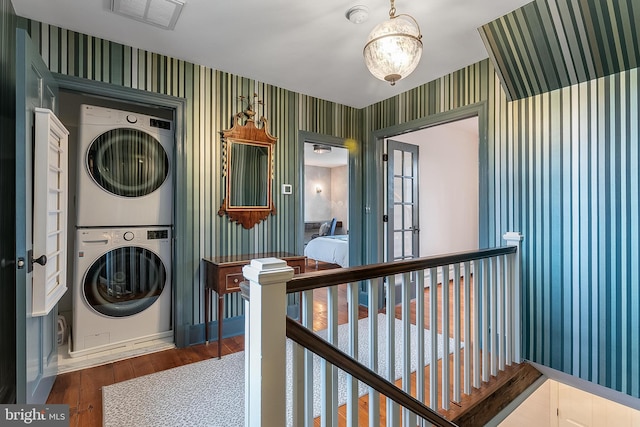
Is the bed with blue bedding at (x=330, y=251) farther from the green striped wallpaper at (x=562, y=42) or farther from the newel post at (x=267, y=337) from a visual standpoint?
the newel post at (x=267, y=337)

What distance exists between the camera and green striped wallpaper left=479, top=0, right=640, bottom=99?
179 cm

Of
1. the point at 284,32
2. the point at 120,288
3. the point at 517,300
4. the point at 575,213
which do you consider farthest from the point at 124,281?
the point at 575,213

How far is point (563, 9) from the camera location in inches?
72.9

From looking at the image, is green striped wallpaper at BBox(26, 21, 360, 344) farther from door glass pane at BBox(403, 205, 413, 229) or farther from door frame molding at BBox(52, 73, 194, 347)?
door glass pane at BBox(403, 205, 413, 229)

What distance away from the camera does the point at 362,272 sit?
133cm

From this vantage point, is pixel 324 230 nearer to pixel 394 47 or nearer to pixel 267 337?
pixel 394 47

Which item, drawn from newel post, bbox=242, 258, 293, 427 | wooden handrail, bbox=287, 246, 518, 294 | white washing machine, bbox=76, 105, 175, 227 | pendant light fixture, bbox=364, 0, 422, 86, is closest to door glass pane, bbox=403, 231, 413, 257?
wooden handrail, bbox=287, 246, 518, 294

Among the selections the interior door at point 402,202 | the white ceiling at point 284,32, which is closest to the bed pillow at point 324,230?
the interior door at point 402,202

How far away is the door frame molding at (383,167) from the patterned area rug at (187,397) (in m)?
1.49

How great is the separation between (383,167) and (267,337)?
123 inches

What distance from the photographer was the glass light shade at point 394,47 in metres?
1.55

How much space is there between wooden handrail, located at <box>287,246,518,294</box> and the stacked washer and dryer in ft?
7.20

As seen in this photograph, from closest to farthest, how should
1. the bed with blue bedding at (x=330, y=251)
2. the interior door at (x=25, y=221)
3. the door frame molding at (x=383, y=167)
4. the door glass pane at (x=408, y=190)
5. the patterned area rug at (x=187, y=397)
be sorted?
the interior door at (x=25, y=221)
the patterned area rug at (x=187, y=397)
the door frame molding at (x=383, y=167)
the door glass pane at (x=408, y=190)
the bed with blue bedding at (x=330, y=251)

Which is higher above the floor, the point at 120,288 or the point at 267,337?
the point at 267,337
